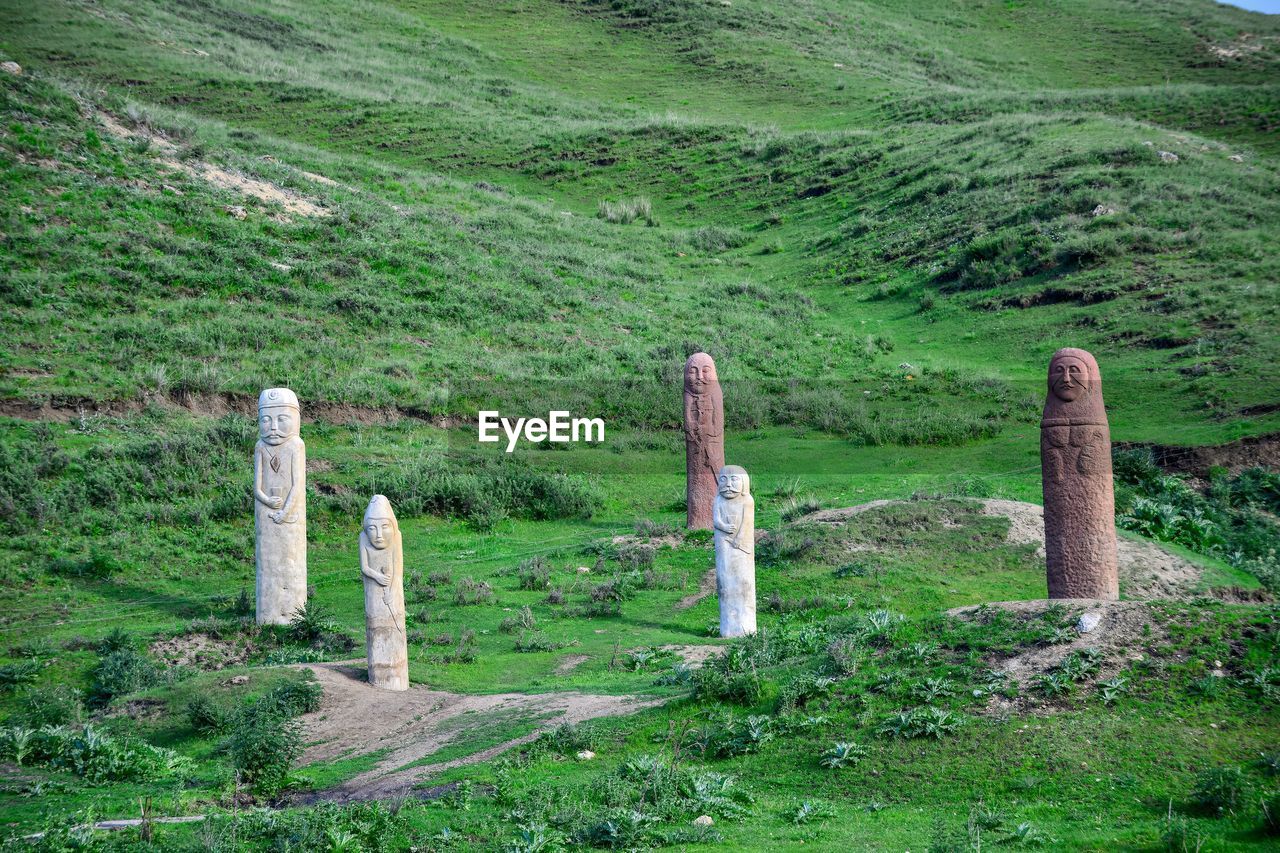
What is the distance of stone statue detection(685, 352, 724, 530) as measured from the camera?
23500 mm

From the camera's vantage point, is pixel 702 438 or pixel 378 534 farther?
pixel 702 438

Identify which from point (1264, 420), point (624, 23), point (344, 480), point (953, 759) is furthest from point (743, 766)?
point (624, 23)

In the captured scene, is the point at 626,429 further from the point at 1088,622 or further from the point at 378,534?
the point at 1088,622

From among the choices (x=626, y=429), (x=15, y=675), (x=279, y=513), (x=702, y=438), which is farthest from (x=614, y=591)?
(x=626, y=429)

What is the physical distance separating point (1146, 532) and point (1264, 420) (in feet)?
23.4

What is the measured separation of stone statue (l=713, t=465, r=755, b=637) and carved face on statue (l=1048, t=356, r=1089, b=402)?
4926 millimetres

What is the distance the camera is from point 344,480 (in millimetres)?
25891

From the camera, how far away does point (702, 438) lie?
77.2ft

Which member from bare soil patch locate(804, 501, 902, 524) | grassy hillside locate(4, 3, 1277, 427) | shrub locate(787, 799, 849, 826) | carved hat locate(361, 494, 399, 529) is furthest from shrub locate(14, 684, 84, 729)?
grassy hillside locate(4, 3, 1277, 427)

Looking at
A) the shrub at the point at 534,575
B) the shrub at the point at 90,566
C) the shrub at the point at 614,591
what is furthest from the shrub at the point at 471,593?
the shrub at the point at 90,566

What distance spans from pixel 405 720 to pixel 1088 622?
7.94 m

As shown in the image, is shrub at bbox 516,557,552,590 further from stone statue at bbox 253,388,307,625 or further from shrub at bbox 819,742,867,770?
shrub at bbox 819,742,867,770

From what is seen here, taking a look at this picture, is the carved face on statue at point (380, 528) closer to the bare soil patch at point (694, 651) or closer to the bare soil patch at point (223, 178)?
the bare soil patch at point (694, 651)

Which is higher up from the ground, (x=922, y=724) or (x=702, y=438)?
(x=702, y=438)
